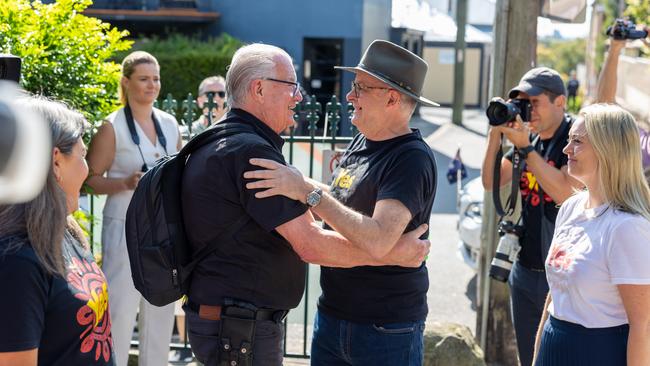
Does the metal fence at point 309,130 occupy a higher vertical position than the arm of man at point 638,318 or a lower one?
higher

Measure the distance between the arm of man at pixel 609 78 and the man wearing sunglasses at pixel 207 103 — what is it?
2344 mm

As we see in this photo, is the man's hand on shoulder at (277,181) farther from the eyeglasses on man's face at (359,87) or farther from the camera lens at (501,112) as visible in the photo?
the camera lens at (501,112)

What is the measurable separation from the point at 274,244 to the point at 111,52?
7.44 ft

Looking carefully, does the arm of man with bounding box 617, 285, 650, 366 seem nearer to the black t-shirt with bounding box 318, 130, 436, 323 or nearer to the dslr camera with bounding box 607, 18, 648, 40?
the black t-shirt with bounding box 318, 130, 436, 323

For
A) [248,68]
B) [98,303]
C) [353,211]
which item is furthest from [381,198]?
[98,303]

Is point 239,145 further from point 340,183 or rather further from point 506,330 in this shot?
point 506,330

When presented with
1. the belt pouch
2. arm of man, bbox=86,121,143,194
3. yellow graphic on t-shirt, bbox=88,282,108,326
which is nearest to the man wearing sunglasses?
arm of man, bbox=86,121,143,194

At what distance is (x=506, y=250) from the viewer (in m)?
4.11

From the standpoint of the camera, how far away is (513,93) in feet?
13.6

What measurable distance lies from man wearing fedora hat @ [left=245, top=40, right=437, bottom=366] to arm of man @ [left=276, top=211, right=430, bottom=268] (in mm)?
115

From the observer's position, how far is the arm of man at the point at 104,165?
4.35 m

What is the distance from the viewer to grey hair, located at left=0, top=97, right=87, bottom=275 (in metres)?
2.01

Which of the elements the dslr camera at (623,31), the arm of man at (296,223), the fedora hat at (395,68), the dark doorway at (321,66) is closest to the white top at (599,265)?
the arm of man at (296,223)

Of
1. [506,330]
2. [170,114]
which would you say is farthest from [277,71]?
[506,330]
